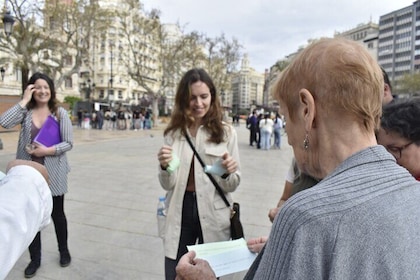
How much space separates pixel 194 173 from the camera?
85.0 inches

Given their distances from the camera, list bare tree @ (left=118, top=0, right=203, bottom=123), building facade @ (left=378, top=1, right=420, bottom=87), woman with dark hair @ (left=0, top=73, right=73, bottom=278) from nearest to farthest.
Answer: woman with dark hair @ (left=0, top=73, right=73, bottom=278)
bare tree @ (left=118, top=0, right=203, bottom=123)
building facade @ (left=378, top=1, right=420, bottom=87)

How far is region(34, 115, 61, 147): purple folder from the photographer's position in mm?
2855

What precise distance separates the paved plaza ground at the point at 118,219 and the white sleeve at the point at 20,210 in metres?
1.28

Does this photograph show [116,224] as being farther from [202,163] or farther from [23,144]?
[202,163]

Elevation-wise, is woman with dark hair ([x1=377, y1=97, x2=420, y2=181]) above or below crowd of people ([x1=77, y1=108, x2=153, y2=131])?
above

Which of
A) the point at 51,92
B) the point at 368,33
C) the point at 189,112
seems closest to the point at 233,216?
the point at 189,112

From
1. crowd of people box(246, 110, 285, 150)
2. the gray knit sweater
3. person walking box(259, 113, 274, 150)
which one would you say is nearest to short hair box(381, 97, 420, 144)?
the gray knit sweater

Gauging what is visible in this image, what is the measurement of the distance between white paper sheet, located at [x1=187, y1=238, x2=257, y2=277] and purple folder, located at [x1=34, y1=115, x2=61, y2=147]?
6.76 ft

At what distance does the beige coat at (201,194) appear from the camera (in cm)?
211

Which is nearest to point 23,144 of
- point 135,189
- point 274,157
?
point 135,189

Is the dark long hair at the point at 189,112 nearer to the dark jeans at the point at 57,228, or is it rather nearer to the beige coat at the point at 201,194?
the beige coat at the point at 201,194

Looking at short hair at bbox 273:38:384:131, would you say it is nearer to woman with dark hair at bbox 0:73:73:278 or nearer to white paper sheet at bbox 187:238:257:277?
white paper sheet at bbox 187:238:257:277

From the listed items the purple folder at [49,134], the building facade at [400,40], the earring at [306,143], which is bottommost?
the purple folder at [49,134]

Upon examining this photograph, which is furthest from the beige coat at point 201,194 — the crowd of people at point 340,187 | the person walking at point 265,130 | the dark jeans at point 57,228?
the person walking at point 265,130
